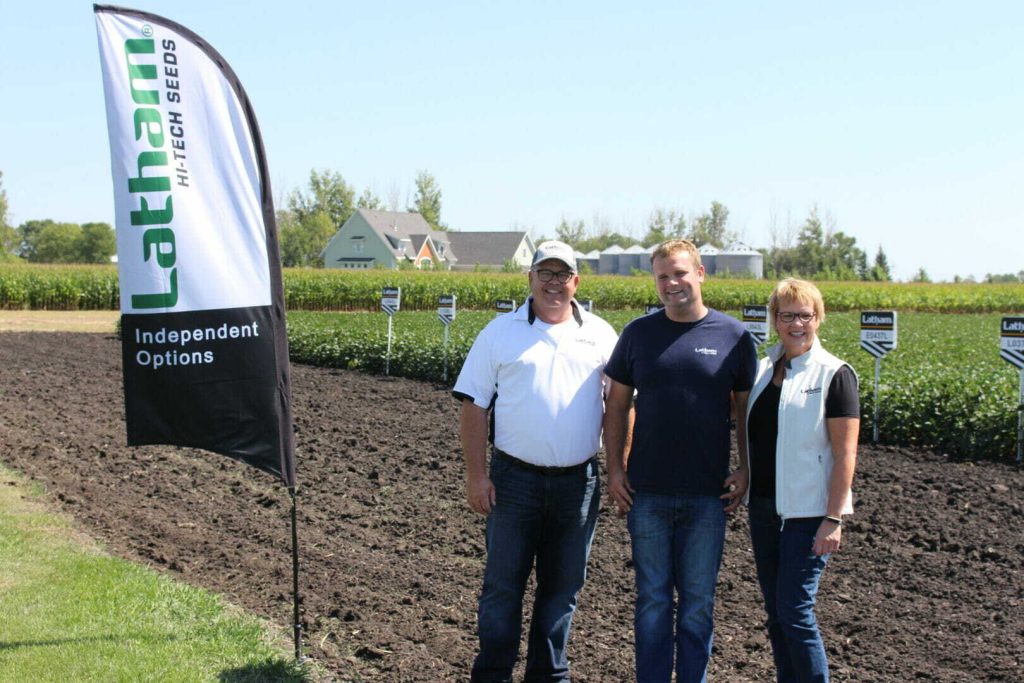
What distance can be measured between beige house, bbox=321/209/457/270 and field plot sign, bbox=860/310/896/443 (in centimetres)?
7188

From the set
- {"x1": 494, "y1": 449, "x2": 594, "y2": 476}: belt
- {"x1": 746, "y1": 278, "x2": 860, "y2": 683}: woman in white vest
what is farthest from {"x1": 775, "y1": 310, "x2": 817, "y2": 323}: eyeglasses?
{"x1": 494, "y1": 449, "x2": 594, "y2": 476}: belt

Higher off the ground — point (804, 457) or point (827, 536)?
point (804, 457)

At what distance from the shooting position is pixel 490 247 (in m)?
98.1

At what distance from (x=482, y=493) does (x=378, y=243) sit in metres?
81.8

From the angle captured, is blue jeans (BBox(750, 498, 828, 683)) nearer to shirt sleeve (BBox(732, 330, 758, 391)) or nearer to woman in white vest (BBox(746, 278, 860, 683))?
woman in white vest (BBox(746, 278, 860, 683))

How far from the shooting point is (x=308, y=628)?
17.3 ft

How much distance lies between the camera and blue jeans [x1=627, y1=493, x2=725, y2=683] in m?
3.82

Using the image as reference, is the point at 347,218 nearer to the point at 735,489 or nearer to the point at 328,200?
the point at 328,200

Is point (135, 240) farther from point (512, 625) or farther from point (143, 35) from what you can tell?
point (512, 625)

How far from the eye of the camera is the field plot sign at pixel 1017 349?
32.6 ft

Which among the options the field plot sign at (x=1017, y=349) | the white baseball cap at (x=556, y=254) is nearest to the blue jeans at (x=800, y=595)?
the white baseball cap at (x=556, y=254)

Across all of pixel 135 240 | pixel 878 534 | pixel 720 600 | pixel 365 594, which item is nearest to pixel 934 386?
pixel 878 534

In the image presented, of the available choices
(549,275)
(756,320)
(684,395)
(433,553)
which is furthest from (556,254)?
(756,320)

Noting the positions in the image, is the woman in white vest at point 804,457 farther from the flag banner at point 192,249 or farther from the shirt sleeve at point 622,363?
the flag banner at point 192,249
